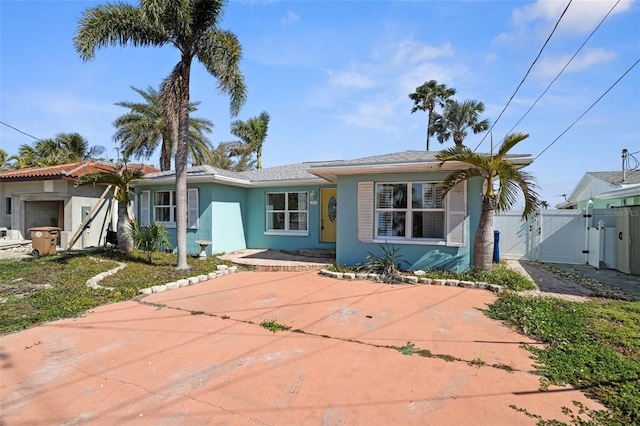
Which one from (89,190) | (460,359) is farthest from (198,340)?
(89,190)

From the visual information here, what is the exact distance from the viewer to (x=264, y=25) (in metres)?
8.76

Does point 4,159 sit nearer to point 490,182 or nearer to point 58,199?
point 58,199

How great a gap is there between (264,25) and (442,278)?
8.30m

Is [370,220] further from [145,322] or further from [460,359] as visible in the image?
[145,322]

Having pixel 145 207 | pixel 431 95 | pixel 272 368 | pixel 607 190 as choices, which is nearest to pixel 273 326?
pixel 272 368

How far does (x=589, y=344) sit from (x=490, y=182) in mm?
4180

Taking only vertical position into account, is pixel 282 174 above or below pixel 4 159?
below

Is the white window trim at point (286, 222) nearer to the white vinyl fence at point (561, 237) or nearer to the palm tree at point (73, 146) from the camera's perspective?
the white vinyl fence at point (561, 237)

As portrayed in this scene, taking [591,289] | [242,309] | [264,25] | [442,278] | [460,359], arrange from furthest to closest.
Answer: [264,25] → [442,278] → [591,289] → [242,309] → [460,359]

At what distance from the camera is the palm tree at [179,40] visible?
8070mm

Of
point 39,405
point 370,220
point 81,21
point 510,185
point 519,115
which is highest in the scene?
point 81,21

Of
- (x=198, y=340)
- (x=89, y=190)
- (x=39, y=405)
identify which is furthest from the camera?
(x=89, y=190)

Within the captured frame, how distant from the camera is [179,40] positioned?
28.6 ft

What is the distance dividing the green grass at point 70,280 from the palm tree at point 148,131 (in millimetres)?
9695
